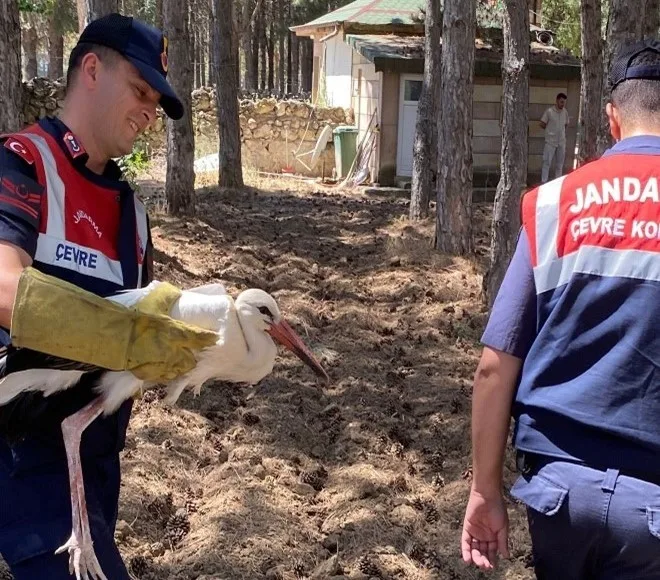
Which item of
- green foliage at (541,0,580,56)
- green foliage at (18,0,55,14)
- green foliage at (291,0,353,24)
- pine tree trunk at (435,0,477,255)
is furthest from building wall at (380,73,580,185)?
green foliage at (291,0,353,24)

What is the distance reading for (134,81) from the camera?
95.2 inches

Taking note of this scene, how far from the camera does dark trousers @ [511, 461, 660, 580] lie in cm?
209

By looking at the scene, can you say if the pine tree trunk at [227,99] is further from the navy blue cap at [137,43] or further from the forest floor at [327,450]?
the navy blue cap at [137,43]

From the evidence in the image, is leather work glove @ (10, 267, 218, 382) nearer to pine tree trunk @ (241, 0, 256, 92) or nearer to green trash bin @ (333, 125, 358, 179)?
green trash bin @ (333, 125, 358, 179)

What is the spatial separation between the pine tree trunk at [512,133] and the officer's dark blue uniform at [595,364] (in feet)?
19.6

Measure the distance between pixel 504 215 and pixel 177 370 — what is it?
250 inches

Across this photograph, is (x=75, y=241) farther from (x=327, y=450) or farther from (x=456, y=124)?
(x=456, y=124)

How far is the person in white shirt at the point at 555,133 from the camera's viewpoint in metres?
17.9

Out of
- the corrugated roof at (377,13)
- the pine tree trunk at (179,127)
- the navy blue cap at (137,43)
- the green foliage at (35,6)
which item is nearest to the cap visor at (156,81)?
the navy blue cap at (137,43)

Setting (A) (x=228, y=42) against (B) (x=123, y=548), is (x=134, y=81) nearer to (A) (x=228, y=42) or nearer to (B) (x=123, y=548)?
(B) (x=123, y=548)

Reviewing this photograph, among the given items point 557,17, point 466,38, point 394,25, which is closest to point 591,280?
point 466,38

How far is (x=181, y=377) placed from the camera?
2467 mm

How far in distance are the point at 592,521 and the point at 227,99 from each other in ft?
50.2

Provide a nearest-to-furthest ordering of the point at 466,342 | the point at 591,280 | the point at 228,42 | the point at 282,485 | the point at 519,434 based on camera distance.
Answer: the point at 591,280
the point at 519,434
the point at 282,485
the point at 466,342
the point at 228,42
